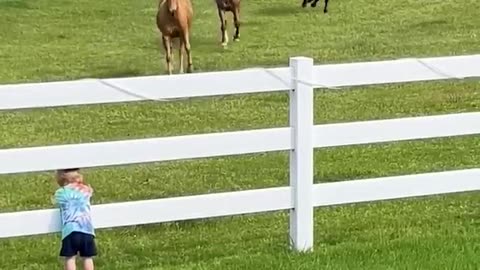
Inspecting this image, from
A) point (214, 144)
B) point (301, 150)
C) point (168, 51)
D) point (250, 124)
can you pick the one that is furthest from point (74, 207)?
point (168, 51)

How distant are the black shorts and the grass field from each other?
2.79 feet

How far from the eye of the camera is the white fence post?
765 cm

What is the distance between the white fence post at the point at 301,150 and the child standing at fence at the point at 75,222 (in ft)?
5.02

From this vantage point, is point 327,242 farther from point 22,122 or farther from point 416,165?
point 22,122

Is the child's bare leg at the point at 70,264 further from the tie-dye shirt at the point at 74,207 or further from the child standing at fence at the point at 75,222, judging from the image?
the tie-dye shirt at the point at 74,207

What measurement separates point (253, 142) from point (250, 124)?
24.9 ft

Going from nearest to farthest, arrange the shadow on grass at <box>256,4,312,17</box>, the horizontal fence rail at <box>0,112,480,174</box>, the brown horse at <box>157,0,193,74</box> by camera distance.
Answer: the horizontal fence rail at <box>0,112,480,174</box> < the brown horse at <box>157,0,193,74</box> < the shadow on grass at <box>256,4,312,17</box>

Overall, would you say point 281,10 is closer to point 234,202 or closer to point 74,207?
point 234,202

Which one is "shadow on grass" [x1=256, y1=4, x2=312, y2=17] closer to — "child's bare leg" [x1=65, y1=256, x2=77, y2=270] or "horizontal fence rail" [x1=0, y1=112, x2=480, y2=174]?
"horizontal fence rail" [x1=0, y1=112, x2=480, y2=174]

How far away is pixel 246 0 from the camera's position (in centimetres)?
3256

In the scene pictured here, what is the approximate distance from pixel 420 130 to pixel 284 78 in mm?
1147

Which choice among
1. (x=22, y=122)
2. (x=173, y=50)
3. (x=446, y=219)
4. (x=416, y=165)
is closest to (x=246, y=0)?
(x=173, y=50)

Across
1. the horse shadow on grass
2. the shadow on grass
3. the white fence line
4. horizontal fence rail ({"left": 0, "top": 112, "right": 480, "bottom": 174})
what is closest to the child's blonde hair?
horizontal fence rail ({"left": 0, "top": 112, "right": 480, "bottom": 174})

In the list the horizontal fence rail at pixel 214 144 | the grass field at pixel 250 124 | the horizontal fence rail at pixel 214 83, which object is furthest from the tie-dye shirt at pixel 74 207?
the grass field at pixel 250 124
